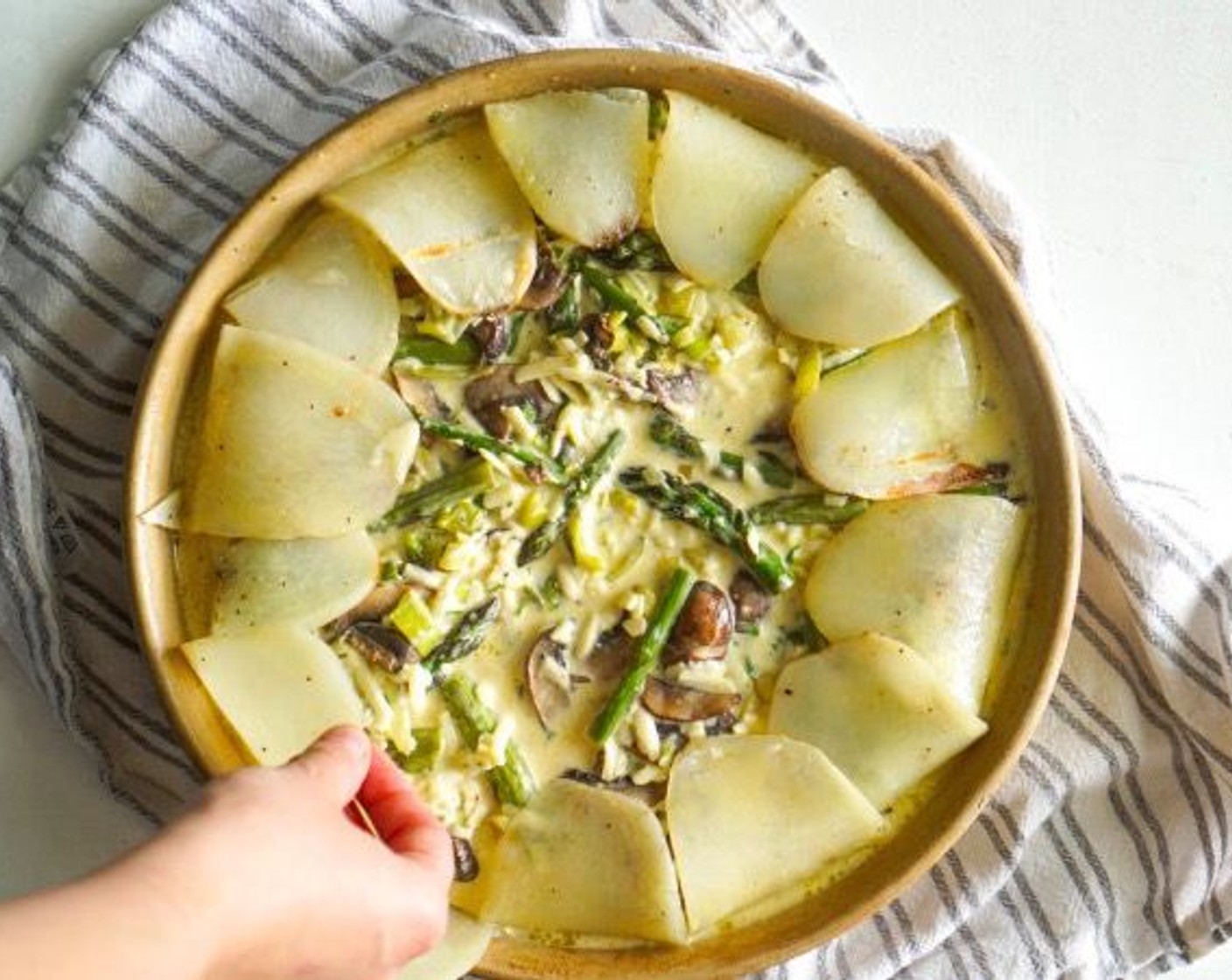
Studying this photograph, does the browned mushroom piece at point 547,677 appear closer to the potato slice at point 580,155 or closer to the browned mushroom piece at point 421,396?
the browned mushroom piece at point 421,396

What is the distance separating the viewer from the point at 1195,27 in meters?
1.95

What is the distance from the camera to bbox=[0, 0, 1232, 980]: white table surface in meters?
1.91

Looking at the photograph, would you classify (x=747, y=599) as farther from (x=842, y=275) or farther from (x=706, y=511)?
(x=842, y=275)

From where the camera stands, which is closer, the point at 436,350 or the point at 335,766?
the point at 335,766

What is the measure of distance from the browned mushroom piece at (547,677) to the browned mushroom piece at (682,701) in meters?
0.08

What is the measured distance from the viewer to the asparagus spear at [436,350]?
1.64 meters

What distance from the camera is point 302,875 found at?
3.92 ft

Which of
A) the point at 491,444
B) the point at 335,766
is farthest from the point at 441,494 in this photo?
the point at 335,766

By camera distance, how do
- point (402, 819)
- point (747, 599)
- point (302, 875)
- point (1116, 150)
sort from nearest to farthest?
1. point (302, 875)
2. point (402, 819)
3. point (747, 599)
4. point (1116, 150)

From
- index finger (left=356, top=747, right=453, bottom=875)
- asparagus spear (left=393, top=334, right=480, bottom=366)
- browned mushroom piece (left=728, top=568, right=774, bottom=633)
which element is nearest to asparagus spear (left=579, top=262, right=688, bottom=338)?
asparagus spear (left=393, top=334, right=480, bottom=366)

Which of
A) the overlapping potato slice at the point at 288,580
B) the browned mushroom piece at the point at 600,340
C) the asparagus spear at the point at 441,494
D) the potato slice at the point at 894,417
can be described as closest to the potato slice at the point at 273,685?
the overlapping potato slice at the point at 288,580

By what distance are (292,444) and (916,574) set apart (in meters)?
0.56

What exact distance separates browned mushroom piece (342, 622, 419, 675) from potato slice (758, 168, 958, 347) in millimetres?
440

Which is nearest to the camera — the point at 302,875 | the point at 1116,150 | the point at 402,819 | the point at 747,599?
the point at 302,875
